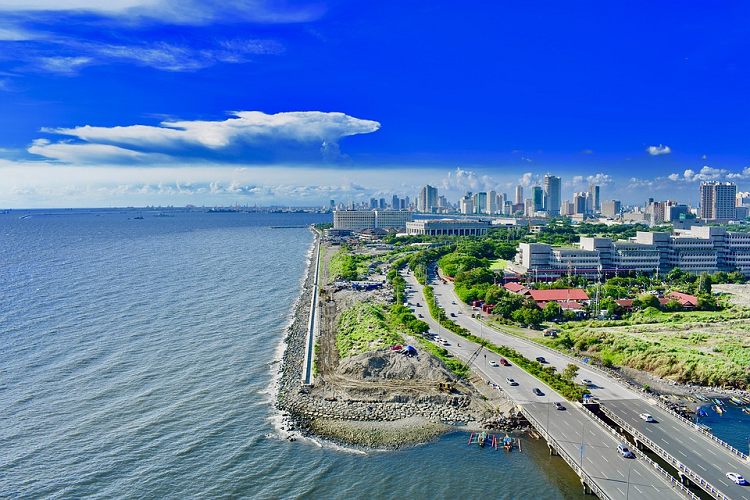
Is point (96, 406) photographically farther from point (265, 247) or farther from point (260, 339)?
point (265, 247)

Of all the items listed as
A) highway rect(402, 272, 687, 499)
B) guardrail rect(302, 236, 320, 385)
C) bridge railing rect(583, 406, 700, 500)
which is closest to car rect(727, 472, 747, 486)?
bridge railing rect(583, 406, 700, 500)

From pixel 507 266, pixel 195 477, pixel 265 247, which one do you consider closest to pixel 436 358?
pixel 195 477

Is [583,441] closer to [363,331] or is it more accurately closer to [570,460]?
[570,460]

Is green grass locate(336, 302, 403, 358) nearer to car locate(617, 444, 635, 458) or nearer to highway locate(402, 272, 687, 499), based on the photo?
highway locate(402, 272, 687, 499)

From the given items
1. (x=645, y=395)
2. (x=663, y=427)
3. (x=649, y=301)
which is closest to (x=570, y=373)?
(x=645, y=395)

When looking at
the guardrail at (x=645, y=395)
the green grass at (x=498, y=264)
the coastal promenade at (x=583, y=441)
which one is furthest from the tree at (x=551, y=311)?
the green grass at (x=498, y=264)

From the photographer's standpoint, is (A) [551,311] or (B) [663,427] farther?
(A) [551,311]
